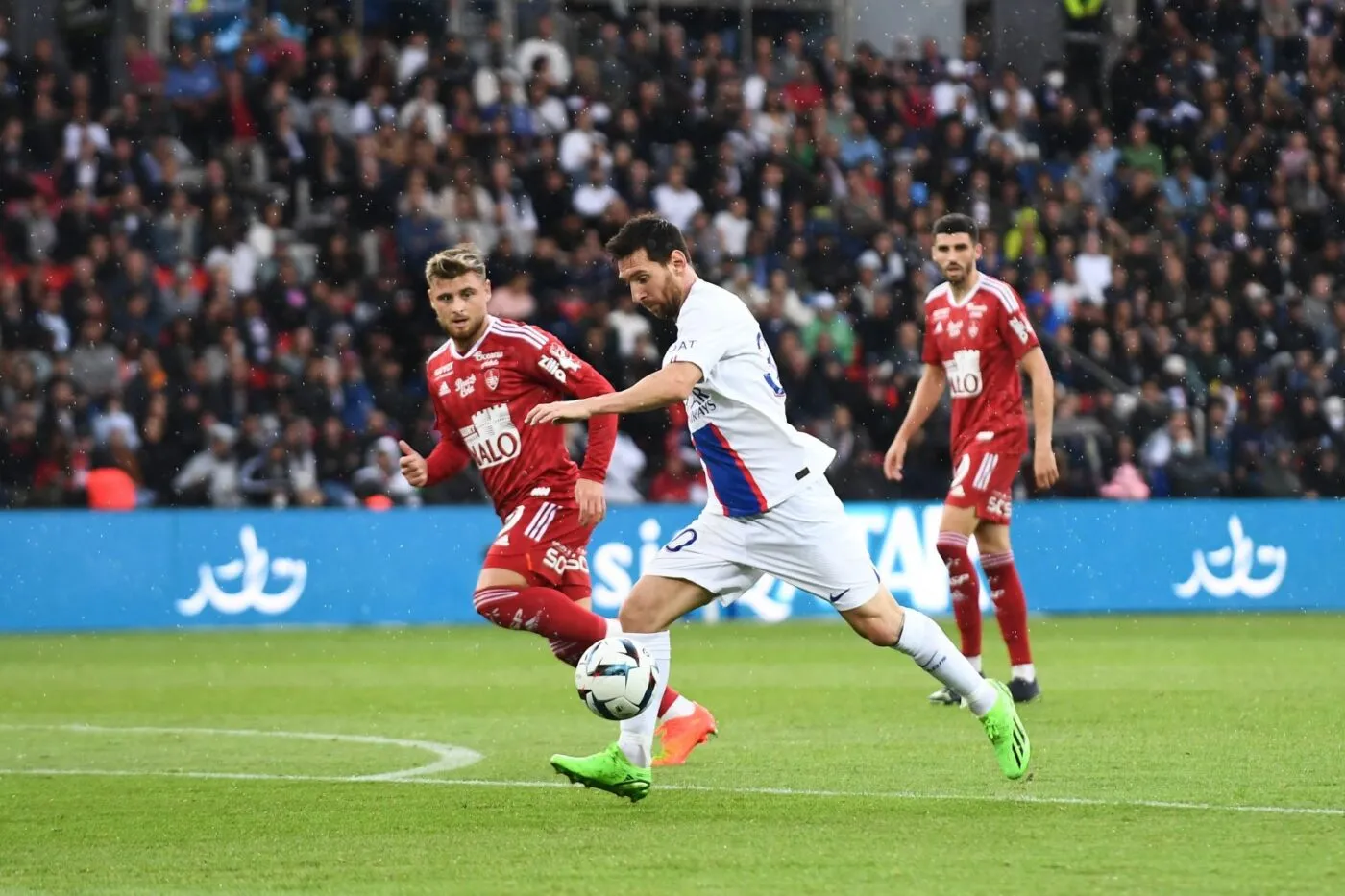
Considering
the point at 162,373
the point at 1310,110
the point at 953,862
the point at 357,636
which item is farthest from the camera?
the point at 1310,110

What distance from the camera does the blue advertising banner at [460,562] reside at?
18.5 meters

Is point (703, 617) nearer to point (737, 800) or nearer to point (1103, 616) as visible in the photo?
point (1103, 616)

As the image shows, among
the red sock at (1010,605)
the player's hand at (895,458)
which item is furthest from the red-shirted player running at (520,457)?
the red sock at (1010,605)

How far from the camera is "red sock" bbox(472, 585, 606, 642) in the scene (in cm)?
860

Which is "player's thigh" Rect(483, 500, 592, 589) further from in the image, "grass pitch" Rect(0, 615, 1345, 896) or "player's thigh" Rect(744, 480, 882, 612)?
"player's thigh" Rect(744, 480, 882, 612)

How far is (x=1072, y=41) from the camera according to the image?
28.6 metres

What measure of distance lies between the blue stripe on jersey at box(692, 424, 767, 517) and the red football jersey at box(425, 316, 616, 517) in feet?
3.78

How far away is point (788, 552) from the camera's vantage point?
301 inches

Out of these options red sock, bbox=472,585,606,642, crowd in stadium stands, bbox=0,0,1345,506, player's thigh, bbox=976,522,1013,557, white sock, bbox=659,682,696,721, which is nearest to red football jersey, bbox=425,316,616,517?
red sock, bbox=472,585,606,642

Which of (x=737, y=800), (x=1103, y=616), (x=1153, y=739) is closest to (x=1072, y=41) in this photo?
(x=1103, y=616)

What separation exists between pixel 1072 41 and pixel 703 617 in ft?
38.8

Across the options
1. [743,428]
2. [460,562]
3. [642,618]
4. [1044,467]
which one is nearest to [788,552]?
[743,428]

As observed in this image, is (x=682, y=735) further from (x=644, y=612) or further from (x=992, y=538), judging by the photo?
(x=992, y=538)

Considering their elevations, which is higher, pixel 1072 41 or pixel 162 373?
pixel 1072 41
